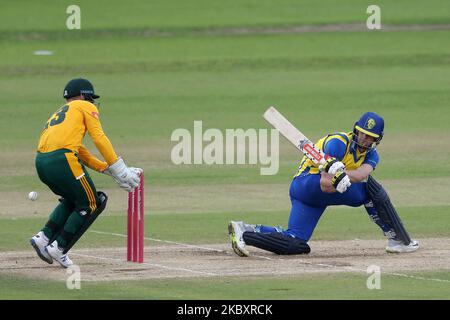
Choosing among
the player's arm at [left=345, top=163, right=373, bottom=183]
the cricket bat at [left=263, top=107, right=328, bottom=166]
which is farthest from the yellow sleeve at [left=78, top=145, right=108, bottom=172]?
the player's arm at [left=345, top=163, right=373, bottom=183]

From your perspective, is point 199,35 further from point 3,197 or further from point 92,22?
point 3,197

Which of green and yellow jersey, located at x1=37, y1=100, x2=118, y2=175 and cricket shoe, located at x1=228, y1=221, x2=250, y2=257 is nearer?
green and yellow jersey, located at x1=37, y1=100, x2=118, y2=175

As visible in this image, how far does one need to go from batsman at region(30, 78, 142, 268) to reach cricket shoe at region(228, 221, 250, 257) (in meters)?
1.16

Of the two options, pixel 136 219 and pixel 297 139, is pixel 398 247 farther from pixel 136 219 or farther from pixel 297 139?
pixel 136 219

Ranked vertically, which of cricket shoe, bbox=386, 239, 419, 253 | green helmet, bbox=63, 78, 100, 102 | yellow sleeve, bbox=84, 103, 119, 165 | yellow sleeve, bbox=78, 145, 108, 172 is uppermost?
green helmet, bbox=63, 78, 100, 102

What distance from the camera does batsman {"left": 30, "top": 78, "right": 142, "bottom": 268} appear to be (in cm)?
1127

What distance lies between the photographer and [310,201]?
12.3 m

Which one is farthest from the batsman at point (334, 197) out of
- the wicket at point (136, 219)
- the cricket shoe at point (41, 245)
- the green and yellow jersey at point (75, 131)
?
the cricket shoe at point (41, 245)

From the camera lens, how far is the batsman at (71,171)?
11266mm

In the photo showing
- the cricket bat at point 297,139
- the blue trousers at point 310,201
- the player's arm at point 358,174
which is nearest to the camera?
the cricket bat at point 297,139

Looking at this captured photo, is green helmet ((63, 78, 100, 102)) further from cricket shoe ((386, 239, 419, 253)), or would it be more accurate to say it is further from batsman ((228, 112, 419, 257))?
cricket shoe ((386, 239, 419, 253))

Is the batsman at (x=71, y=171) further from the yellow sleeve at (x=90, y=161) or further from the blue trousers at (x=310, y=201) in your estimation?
the blue trousers at (x=310, y=201)
